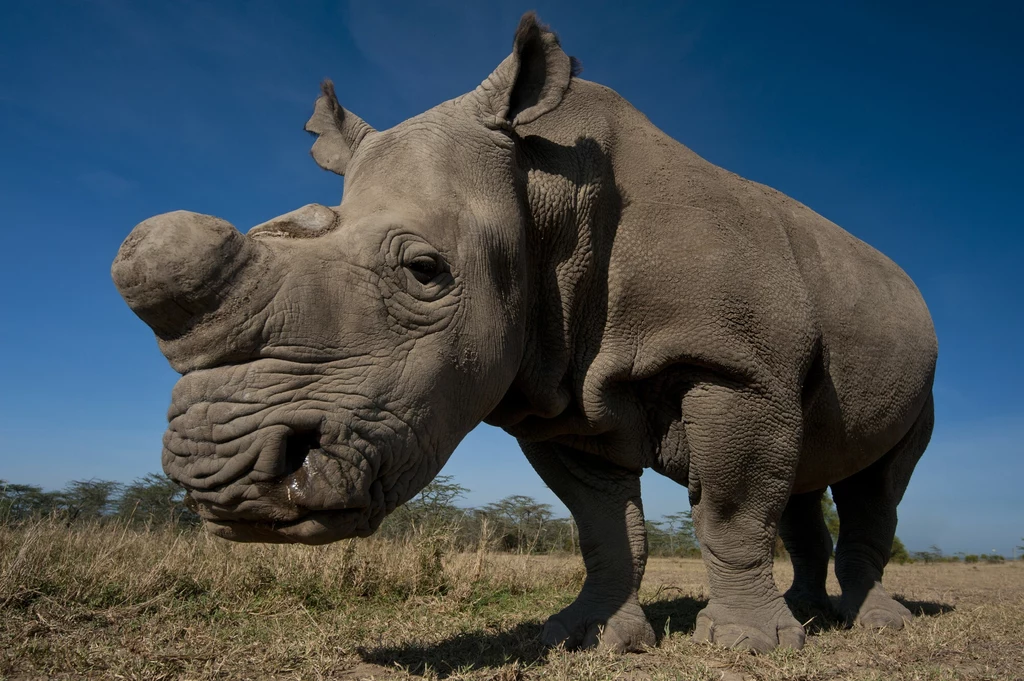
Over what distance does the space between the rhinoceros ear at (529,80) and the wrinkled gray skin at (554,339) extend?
0.01 meters

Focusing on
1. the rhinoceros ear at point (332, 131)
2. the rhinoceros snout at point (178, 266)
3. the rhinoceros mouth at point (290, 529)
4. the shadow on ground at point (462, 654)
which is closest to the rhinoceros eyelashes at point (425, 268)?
the rhinoceros snout at point (178, 266)

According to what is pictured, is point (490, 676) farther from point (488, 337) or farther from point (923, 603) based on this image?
point (923, 603)

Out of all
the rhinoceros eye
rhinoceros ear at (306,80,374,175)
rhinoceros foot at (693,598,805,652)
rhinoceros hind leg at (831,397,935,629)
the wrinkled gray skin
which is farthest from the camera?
rhinoceros hind leg at (831,397,935,629)

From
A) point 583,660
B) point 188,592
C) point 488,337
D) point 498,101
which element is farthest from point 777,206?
point 188,592

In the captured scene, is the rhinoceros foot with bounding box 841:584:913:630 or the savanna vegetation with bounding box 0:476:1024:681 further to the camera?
the rhinoceros foot with bounding box 841:584:913:630

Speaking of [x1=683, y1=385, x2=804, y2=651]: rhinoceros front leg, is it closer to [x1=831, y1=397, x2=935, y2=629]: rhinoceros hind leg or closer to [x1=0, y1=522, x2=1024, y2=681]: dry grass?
[x1=0, y1=522, x2=1024, y2=681]: dry grass

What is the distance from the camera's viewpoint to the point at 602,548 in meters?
3.93

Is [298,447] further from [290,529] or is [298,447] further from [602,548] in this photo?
[602,548]

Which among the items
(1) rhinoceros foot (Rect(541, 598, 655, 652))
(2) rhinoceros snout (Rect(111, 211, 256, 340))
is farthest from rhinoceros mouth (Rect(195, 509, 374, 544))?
(1) rhinoceros foot (Rect(541, 598, 655, 652))

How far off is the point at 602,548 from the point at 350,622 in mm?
1484

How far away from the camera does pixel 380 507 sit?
2576 millimetres

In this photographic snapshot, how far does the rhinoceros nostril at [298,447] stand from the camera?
2.36 metres

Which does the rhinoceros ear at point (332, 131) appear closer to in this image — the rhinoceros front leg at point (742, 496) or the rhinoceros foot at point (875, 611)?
the rhinoceros front leg at point (742, 496)

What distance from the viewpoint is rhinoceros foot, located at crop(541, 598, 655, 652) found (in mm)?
3602
